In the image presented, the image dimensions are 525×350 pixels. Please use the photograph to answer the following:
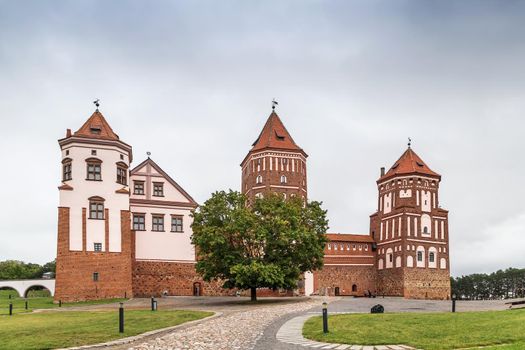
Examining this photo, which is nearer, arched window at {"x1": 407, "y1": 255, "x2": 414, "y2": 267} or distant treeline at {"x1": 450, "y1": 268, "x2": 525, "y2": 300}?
arched window at {"x1": 407, "y1": 255, "x2": 414, "y2": 267}

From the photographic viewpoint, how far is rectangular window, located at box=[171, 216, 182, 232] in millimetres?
50281

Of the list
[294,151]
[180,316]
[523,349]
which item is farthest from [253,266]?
[294,151]

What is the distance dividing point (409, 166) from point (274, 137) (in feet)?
63.3

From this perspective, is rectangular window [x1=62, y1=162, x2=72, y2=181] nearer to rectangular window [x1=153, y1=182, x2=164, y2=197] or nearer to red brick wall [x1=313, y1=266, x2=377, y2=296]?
rectangular window [x1=153, y1=182, x2=164, y2=197]

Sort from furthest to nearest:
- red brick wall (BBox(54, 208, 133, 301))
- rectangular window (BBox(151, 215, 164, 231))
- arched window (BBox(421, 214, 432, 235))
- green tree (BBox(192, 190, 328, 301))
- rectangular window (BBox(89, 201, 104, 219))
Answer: arched window (BBox(421, 214, 432, 235))
rectangular window (BBox(151, 215, 164, 231))
rectangular window (BBox(89, 201, 104, 219))
red brick wall (BBox(54, 208, 133, 301))
green tree (BBox(192, 190, 328, 301))

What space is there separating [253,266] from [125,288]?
13.1 meters

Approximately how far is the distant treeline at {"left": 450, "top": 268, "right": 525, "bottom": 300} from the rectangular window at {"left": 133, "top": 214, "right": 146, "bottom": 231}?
265 ft

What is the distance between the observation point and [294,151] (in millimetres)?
67938

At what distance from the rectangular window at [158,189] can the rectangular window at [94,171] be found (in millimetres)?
5990

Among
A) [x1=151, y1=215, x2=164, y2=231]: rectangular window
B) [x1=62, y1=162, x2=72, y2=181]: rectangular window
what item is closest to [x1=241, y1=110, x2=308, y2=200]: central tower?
[x1=151, y1=215, x2=164, y2=231]: rectangular window

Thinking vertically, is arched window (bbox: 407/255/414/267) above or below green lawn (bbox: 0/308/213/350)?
below

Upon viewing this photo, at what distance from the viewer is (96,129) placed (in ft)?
153

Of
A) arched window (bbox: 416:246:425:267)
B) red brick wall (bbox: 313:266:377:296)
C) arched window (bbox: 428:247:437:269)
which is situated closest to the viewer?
red brick wall (bbox: 313:266:377:296)

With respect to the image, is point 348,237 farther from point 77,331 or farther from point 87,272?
point 77,331
